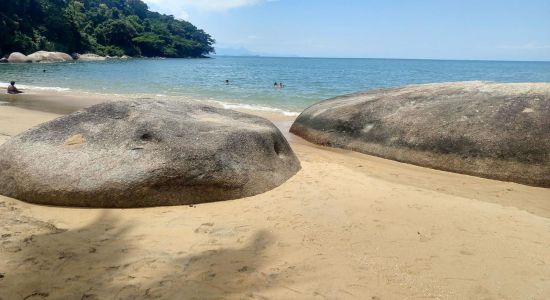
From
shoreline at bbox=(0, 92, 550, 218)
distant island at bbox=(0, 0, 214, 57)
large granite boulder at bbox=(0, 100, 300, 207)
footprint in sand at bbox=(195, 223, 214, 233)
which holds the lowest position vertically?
shoreline at bbox=(0, 92, 550, 218)

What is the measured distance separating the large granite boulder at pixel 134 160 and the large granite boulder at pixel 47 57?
177ft

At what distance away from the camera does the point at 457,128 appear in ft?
20.4

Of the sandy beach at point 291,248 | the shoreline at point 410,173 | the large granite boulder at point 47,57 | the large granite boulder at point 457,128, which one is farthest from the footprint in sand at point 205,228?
the large granite boulder at point 47,57

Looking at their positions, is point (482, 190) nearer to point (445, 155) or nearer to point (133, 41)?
point (445, 155)

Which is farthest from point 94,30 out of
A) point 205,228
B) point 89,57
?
point 205,228

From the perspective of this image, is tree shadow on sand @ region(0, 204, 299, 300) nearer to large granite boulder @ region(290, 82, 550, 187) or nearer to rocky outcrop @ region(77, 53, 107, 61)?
large granite boulder @ region(290, 82, 550, 187)

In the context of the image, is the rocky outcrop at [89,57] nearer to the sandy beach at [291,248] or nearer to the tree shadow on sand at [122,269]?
the sandy beach at [291,248]

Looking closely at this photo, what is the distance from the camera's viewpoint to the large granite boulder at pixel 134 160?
13.2ft

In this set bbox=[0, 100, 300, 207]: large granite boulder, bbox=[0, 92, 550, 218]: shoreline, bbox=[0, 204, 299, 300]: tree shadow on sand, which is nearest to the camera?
bbox=[0, 204, 299, 300]: tree shadow on sand

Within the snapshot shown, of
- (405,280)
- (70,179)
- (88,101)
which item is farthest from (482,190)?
(88,101)

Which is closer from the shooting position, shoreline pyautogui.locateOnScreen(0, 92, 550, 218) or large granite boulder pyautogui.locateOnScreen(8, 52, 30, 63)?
shoreline pyautogui.locateOnScreen(0, 92, 550, 218)

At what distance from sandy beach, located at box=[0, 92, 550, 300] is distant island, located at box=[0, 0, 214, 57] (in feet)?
198

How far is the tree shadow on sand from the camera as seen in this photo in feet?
8.53

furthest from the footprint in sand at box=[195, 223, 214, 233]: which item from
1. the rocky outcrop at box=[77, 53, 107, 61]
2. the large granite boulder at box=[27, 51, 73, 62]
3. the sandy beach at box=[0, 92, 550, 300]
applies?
the rocky outcrop at box=[77, 53, 107, 61]
